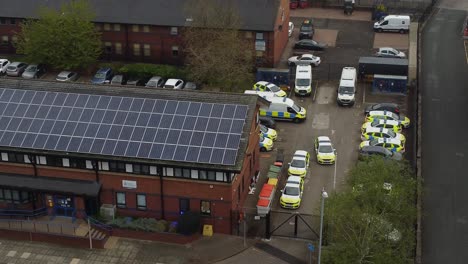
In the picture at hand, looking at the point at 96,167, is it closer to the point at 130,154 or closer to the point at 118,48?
the point at 130,154

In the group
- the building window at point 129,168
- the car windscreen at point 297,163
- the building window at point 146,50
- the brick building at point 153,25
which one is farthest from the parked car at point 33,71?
the car windscreen at point 297,163

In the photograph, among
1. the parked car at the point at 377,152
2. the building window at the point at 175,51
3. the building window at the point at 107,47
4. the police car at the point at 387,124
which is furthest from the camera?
the building window at the point at 107,47

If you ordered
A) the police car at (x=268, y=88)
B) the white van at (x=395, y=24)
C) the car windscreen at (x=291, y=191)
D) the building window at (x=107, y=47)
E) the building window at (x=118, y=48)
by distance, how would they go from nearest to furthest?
the car windscreen at (x=291, y=191) < the police car at (x=268, y=88) < the building window at (x=118, y=48) < the building window at (x=107, y=47) < the white van at (x=395, y=24)

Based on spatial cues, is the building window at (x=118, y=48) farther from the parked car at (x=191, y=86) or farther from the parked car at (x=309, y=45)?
the parked car at (x=309, y=45)

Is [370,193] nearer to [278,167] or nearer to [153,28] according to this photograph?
[278,167]

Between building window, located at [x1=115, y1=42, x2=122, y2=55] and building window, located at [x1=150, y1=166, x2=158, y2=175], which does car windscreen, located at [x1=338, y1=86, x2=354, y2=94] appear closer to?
building window, located at [x1=115, y1=42, x2=122, y2=55]

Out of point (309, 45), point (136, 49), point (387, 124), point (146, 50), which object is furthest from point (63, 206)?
→ point (309, 45)
